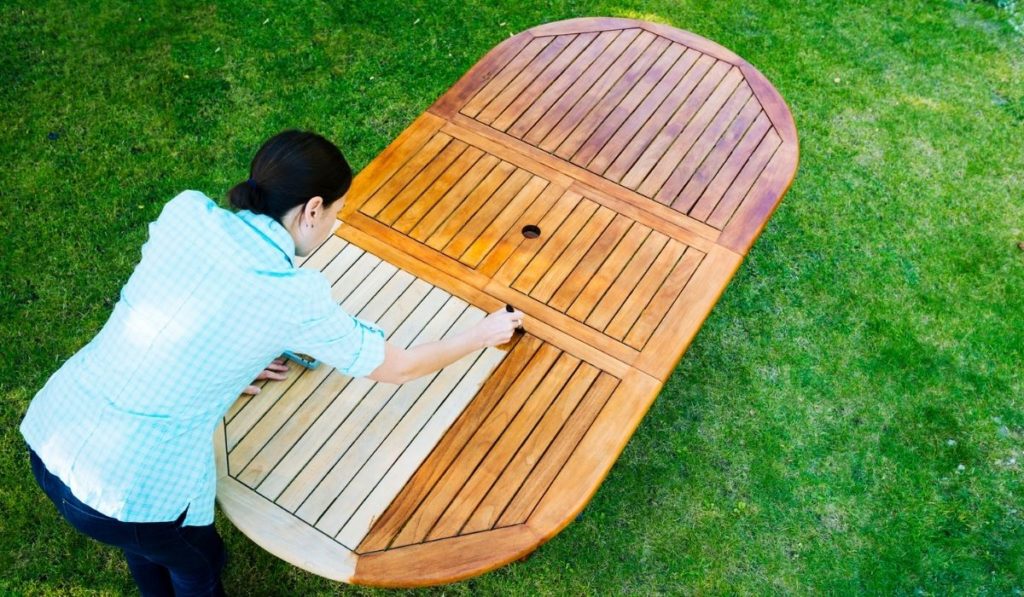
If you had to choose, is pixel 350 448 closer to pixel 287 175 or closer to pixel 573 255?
pixel 287 175

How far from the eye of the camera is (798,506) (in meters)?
3.14

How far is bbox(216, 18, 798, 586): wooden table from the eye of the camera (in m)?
2.12

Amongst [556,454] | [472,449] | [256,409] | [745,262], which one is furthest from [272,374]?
[745,262]

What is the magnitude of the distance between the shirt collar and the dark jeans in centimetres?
76

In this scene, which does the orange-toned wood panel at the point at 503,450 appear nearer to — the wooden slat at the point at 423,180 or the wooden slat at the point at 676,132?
the wooden slat at the point at 423,180

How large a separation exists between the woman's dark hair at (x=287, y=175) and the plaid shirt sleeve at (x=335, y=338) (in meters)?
0.20

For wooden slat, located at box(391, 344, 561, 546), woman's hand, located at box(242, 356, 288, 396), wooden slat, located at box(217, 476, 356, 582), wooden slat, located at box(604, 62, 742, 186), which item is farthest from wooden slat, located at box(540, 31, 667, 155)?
wooden slat, located at box(217, 476, 356, 582)

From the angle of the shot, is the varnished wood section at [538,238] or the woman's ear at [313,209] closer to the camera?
the woman's ear at [313,209]

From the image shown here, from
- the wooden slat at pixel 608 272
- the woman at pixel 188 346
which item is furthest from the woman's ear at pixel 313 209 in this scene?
the wooden slat at pixel 608 272

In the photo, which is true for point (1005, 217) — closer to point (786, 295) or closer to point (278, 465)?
point (786, 295)

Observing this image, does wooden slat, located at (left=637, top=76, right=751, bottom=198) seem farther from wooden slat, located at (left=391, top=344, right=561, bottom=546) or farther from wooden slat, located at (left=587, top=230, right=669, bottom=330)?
wooden slat, located at (left=391, top=344, right=561, bottom=546)

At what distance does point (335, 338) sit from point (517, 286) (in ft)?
2.71

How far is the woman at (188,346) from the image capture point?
1.78 meters

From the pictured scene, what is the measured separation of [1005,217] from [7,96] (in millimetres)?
5325
